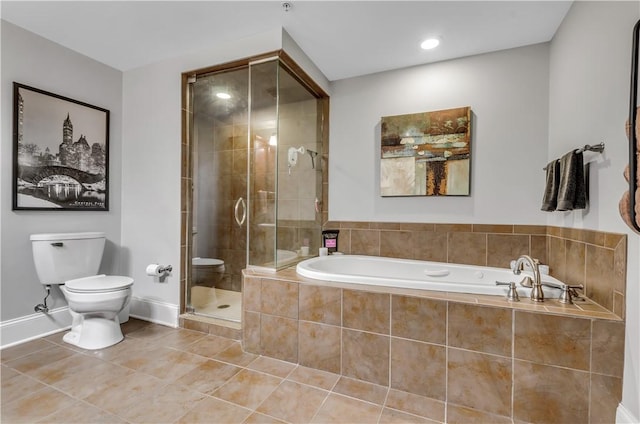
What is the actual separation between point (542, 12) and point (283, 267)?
2.55 meters

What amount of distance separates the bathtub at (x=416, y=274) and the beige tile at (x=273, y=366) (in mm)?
599

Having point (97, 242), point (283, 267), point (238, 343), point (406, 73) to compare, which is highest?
point (406, 73)

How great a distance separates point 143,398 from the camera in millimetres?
1526

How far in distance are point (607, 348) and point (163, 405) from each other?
2171 mm

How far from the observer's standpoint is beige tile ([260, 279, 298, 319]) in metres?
1.91

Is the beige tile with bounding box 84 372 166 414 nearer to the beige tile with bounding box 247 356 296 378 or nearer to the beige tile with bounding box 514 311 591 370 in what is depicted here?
the beige tile with bounding box 247 356 296 378

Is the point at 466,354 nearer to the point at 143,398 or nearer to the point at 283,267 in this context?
the point at 283,267

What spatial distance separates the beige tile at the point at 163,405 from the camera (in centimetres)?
138

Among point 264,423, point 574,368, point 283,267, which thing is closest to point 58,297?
point 283,267

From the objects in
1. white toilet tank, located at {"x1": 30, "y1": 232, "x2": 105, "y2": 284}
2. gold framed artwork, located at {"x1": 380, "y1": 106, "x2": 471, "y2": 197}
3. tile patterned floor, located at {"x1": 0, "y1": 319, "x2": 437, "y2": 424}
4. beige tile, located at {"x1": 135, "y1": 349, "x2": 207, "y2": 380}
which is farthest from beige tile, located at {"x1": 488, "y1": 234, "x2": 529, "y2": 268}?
white toilet tank, located at {"x1": 30, "y1": 232, "x2": 105, "y2": 284}

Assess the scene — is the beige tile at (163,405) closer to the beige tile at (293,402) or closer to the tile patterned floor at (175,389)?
the tile patterned floor at (175,389)

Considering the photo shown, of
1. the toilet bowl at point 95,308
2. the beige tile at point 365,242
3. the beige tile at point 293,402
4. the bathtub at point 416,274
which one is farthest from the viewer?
the beige tile at point 365,242

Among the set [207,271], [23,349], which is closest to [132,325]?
[23,349]

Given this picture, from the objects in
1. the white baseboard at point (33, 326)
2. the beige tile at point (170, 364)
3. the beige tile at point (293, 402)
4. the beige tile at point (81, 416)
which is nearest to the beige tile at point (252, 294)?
the beige tile at point (170, 364)
